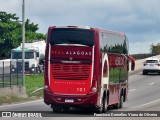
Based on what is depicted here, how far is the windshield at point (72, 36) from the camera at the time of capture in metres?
26.3

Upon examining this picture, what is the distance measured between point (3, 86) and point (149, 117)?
1594cm

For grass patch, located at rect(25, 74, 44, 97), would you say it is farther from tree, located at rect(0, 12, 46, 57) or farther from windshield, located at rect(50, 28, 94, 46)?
tree, located at rect(0, 12, 46, 57)

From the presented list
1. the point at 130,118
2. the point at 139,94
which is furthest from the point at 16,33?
the point at 130,118

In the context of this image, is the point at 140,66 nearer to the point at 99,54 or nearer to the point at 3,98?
the point at 3,98

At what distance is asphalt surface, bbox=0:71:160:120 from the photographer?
92.2 ft

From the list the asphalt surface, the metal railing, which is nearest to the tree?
the asphalt surface

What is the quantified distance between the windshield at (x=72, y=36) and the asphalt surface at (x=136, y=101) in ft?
9.49

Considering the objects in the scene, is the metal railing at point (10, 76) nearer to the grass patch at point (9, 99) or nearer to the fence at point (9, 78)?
the fence at point (9, 78)

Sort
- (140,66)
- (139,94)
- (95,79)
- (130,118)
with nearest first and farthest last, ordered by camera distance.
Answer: (130,118) → (95,79) → (139,94) → (140,66)

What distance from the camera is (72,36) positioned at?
86.7 feet

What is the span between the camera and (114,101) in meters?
30.6

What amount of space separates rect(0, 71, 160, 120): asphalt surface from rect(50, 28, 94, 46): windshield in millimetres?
2892

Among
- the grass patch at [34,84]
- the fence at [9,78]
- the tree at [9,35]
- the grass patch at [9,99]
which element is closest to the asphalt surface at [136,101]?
the grass patch at [9,99]

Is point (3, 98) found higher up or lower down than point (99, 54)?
lower down
